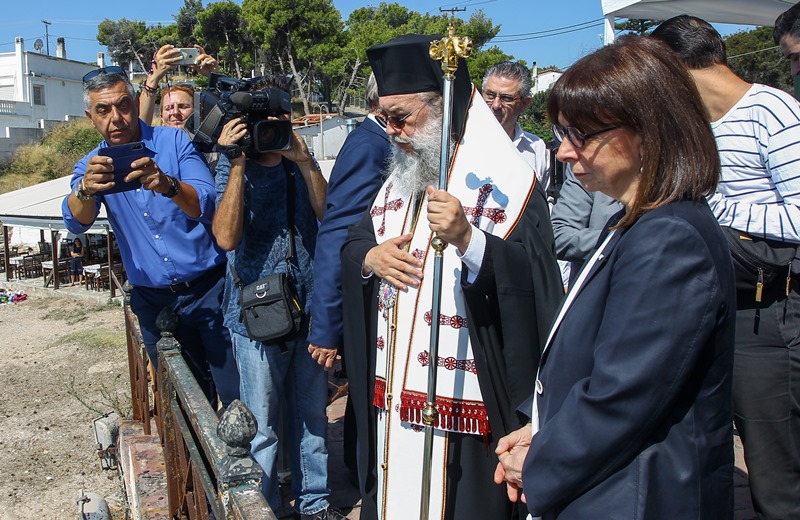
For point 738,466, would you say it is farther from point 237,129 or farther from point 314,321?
point 237,129

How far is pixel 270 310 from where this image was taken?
2920 millimetres

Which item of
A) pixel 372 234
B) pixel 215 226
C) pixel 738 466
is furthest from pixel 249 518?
pixel 738 466

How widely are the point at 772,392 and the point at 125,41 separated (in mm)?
58690

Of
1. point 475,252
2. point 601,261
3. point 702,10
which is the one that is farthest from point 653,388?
point 702,10

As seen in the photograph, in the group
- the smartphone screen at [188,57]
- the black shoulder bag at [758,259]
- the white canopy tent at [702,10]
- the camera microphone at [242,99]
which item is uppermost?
the white canopy tent at [702,10]

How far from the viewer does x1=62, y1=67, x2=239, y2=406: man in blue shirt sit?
3.30m

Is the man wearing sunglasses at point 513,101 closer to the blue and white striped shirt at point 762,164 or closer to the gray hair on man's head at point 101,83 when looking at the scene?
the blue and white striped shirt at point 762,164

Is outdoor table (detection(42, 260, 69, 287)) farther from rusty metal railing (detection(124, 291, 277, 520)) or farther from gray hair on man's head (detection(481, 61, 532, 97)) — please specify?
rusty metal railing (detection(124, 291, 277, 520))

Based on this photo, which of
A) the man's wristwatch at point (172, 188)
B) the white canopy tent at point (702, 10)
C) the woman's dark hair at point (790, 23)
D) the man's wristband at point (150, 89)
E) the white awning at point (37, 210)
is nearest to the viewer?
the woman's dark hair at point (790, 23)

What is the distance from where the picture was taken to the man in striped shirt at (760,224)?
234cm

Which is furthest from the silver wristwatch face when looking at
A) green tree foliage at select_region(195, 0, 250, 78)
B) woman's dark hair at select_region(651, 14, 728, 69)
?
green tree foliage at select_region(195, 0, 250, 78)

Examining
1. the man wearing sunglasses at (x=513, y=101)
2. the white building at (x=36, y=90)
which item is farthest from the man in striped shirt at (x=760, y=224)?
the white building at (x=36, y=90)

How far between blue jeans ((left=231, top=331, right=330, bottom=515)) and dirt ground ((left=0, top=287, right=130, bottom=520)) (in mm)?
3144

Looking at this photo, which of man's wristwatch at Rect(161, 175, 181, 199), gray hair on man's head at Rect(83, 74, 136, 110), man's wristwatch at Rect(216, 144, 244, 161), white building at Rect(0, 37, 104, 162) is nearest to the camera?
man's wristwatch at Rect(216, 144, 244, 161)
